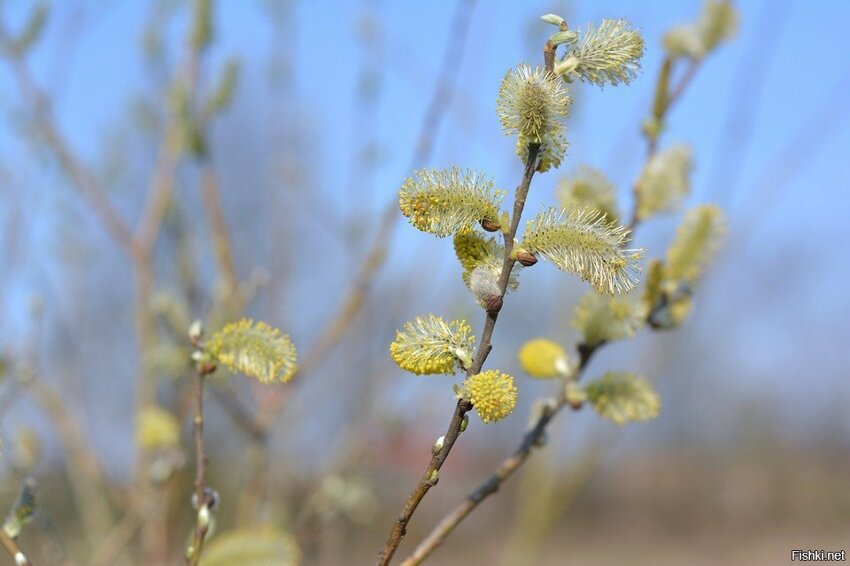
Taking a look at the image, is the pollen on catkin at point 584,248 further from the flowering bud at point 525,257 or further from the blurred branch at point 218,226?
the blurred branch at point 218,226

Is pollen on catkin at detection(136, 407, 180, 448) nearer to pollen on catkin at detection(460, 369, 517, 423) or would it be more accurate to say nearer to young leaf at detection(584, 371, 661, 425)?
young leaf at detection(584, 371, 661, 425)

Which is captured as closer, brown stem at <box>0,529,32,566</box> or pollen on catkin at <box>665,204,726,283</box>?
brown stem at <box>0,529,32,566</box>

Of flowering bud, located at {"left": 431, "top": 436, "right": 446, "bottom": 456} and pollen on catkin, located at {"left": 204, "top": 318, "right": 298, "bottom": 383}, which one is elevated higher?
pollen on catkin, located at {"left": 204, "top": 318, "right": 298, "bottom": 383}

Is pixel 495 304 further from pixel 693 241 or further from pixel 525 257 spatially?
pixel 693 241

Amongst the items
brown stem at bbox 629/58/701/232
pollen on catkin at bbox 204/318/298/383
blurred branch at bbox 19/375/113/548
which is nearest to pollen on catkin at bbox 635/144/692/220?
brown stem at bbox 629/58/701/232

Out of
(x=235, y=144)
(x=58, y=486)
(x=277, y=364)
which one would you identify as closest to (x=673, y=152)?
(x=277, y=364)

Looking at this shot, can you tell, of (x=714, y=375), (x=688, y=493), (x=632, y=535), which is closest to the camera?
(x=714, y=375)

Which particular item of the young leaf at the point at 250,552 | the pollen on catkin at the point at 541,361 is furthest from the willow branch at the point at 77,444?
the pollen on catkin at the point at 541,361

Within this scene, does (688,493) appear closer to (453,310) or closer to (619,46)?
(453,310)
